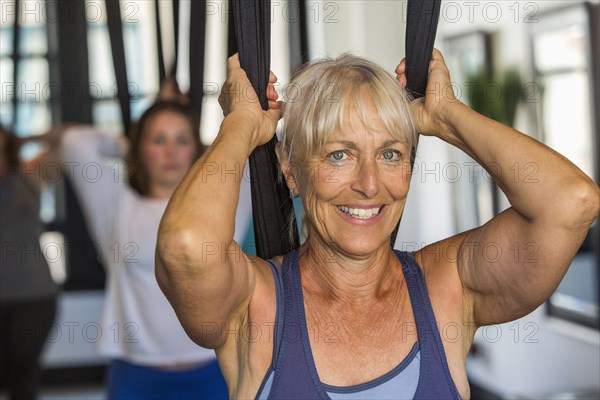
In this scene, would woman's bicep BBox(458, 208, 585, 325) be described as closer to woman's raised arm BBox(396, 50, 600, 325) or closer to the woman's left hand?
woman's raised arm BBox(396, 50, 600, 325)

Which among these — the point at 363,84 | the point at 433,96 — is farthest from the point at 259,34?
the point at 433,96

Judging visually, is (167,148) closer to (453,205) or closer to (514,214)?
(514,214)

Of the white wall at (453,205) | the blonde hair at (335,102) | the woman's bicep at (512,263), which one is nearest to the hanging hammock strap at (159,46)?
the white wall at (453,205)

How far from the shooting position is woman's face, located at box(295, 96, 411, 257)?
1555mm

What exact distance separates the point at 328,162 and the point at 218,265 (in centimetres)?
29

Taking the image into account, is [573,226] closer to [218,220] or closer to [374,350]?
[374,350]

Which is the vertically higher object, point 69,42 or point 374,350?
point 69,42

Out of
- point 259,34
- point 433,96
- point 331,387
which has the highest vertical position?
point 259,34

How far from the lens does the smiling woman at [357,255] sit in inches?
58.6

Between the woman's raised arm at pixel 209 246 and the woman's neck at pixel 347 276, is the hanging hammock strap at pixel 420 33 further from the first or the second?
the woman's raised arm at pixel 209 246

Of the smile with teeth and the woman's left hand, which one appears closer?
the smile with teeth

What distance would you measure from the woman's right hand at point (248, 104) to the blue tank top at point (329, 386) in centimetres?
29

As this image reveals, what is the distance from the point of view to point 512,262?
1562 millimetres

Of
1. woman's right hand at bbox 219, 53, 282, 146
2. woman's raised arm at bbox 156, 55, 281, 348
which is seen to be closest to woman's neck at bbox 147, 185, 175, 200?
woman's right hand at bbox 219, 53, 282, 146
